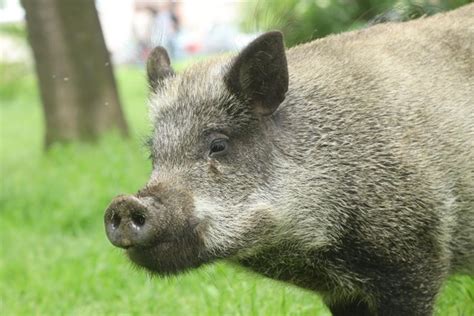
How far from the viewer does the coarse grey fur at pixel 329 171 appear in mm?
3934

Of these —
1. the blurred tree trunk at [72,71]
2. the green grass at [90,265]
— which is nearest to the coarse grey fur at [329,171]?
the green grass at [90,265]

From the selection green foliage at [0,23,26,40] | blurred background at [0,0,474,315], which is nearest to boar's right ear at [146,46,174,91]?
blurred background at [0,0,474,315]

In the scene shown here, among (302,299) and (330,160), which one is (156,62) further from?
(302,299)

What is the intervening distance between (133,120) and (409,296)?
11.6 m

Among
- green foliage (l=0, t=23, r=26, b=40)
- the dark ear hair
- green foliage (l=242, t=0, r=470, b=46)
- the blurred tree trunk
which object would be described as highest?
the dark ear hair

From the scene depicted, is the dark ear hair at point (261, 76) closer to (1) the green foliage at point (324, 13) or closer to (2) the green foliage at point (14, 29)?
(1) the green foliage at point (324, 13)

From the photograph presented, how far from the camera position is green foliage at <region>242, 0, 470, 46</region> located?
15.9ft

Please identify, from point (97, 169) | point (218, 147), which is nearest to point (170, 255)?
point (218, 147)

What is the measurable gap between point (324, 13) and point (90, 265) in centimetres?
283

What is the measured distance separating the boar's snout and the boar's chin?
67 mm

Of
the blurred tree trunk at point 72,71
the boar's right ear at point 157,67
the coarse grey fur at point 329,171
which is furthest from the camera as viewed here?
the blurred tree trunk at point 72,71

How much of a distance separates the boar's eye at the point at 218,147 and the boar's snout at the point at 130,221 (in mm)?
496

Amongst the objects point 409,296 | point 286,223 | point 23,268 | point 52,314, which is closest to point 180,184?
point 286,223

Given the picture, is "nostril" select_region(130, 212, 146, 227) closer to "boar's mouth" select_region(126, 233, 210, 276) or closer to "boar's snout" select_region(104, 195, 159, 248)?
"boar's snout" select_region(104, 195, 159, 248)
